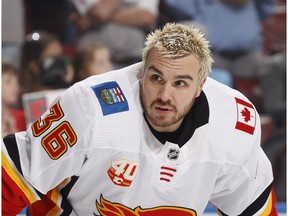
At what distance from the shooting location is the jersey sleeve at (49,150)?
1.95m

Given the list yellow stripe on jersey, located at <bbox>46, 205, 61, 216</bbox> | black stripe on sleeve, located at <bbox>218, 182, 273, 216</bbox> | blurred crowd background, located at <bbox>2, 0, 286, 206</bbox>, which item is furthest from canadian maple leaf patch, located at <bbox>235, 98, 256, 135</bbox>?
blurred crowd background, located at <bbox>2, 0, 286, 206</bbox>

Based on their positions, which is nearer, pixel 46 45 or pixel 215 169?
pixel 215 169

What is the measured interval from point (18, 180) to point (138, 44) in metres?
2.00

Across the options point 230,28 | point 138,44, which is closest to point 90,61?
point 138,44

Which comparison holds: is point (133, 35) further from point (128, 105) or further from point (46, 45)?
point (128, 105)

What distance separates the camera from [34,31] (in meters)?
3.88

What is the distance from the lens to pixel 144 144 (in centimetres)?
203

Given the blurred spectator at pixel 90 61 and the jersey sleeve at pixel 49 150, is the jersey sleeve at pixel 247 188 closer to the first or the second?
the jersey sleeve at pixel 49 150

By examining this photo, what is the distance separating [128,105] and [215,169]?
319 millimetres

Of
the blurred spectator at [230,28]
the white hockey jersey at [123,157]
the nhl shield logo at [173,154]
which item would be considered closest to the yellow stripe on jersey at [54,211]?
the white hockey jersey at [123,157]

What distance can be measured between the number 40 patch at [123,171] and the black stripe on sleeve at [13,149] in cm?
25

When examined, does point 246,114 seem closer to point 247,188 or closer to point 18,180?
point 247,188

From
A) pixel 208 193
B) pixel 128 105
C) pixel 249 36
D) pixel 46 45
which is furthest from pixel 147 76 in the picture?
pixel 249 36

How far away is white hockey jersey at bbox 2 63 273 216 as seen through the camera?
197 centimetres
